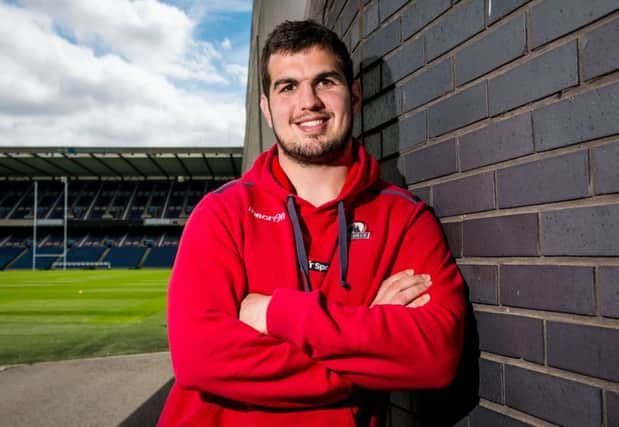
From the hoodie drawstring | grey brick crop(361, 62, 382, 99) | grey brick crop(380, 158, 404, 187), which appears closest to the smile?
the hoodie drawstring

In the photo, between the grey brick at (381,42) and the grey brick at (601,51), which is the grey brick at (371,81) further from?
the grey brick at (601,51)

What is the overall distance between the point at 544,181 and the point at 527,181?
0.06 m

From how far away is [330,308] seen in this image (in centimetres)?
135

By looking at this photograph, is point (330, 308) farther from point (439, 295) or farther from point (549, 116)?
point (549, 116)

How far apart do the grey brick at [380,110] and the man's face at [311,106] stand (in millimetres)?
306

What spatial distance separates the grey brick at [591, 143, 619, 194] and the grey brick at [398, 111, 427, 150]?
750mm

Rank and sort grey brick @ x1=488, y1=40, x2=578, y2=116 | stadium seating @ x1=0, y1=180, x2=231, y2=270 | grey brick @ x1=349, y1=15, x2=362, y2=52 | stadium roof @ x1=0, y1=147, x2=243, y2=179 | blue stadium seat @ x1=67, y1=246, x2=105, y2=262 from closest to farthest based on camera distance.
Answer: grey brick @ x1=488, y1=40, x2=578, y2=116 < grey brick @ x1=349, y1=15, x2=362, y2=52 < stadium roof @ x1=0, y1=147, x2=243, y2=179 < blue stadium seat @ x1=67, y1=246, x2=105, y2=262 < stadium seating @ x1=0, y1=180, x2=231, y2=270

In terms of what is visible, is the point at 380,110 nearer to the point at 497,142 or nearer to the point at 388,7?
the point at 388,7

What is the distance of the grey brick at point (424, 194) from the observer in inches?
71.4

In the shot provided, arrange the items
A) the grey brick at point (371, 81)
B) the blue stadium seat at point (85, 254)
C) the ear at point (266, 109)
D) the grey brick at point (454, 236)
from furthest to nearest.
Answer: the blue stadium seat at point (85, 254) → the grey brick at point (371, 81) → the ear at point (266, 109) → the grey brick at point (454, 236)

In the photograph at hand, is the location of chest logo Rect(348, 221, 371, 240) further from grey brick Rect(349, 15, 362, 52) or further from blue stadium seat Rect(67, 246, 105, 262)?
blue stadium seat Rect(67, 246, 105, 262)

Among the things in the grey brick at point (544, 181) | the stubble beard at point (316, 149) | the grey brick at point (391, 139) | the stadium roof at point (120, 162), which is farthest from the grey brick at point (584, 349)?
the stadium roof at point (120, 162)

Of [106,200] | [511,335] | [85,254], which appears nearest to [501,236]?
[511,335]

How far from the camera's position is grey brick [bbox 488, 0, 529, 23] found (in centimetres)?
137
